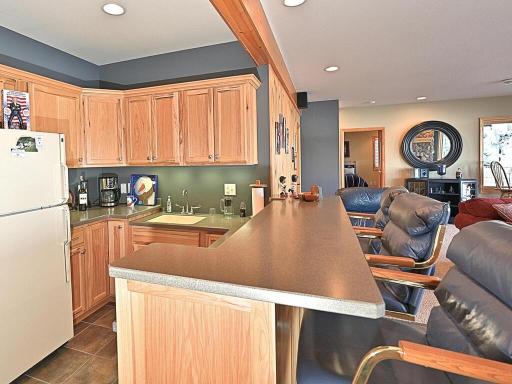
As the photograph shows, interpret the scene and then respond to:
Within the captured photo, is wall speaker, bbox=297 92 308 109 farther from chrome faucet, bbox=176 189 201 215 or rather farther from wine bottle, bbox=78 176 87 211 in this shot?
wine bottle, bbox=78 176 87 211

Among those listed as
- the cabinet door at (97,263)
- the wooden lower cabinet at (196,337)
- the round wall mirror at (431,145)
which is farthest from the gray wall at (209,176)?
the round wall mirror at (431,145)

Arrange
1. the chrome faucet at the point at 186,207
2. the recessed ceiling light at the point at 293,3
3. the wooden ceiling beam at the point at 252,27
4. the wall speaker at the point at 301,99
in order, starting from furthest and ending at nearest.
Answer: the wall speaker at the point at 301,99
the chrome faucet at the point at 186,207
the recessed ceiling light at the point at 293,3
the wooden ceiling beam at the point at 252,27

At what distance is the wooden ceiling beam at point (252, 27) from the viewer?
1679mm

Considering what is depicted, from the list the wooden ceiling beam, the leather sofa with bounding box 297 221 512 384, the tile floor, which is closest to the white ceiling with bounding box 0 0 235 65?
the wooden ceiling beam

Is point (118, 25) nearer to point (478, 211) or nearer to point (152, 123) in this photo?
point (152, 123)

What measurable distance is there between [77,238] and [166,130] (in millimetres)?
1292

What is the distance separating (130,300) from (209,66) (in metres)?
2.65

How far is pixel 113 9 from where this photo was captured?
2.31 meters

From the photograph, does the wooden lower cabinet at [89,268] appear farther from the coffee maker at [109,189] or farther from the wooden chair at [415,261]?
the wooden chair at [415,261]

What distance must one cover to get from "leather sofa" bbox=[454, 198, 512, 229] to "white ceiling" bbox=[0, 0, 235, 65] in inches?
173

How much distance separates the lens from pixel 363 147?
31.3 feet

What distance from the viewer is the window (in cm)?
613

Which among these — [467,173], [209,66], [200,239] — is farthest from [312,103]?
[200,239]

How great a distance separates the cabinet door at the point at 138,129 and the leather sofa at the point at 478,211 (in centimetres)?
472
